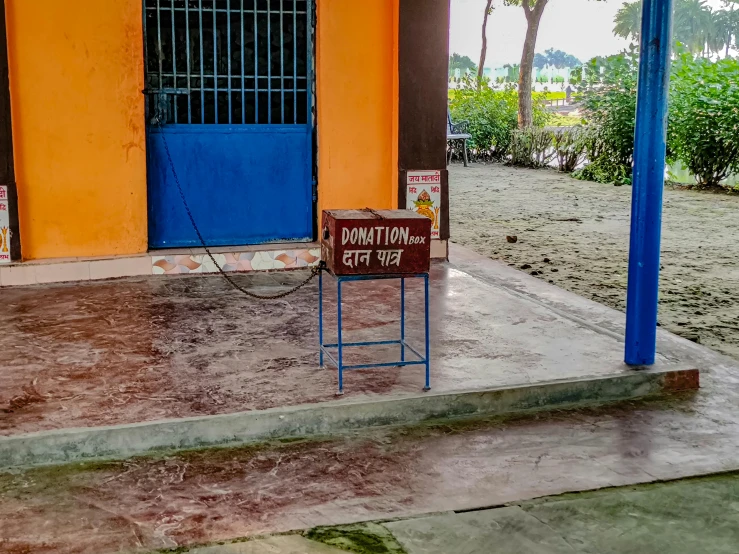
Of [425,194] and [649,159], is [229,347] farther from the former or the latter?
[425,194]

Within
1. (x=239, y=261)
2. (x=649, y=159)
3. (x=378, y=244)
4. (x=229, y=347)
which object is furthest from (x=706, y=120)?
(x=378, y=244)

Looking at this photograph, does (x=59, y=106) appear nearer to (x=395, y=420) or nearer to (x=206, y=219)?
(x=206, y=219)

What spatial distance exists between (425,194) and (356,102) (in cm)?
113

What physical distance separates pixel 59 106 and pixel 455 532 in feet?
18.3

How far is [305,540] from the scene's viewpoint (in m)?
3.44

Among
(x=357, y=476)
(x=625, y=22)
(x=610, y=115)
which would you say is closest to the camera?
(x=357, y=476)

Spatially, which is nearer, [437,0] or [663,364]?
[663,364]

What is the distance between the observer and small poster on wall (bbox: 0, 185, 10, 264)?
7.27 m

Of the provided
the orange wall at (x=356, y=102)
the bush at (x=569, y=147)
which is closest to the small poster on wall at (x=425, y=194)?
the orange wall at (x=356, y=102)

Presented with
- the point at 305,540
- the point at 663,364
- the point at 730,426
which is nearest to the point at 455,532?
the point at 305,540

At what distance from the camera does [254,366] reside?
208 inches

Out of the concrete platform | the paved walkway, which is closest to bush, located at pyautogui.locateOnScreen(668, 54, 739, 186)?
the concrete platform

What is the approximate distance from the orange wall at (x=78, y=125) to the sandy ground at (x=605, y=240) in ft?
13.8

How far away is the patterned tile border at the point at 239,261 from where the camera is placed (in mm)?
7832
